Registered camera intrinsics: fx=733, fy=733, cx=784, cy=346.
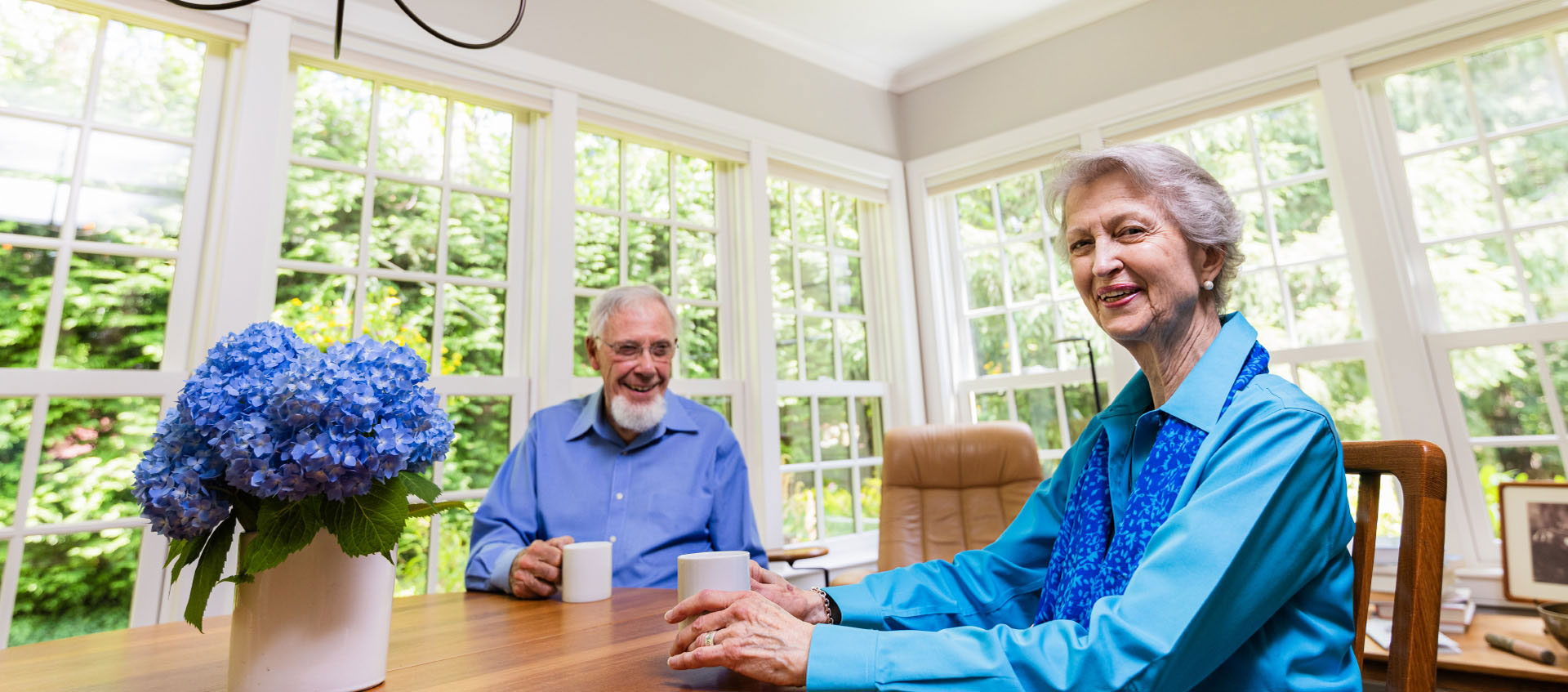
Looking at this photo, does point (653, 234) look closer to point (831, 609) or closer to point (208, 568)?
point (831, 609)

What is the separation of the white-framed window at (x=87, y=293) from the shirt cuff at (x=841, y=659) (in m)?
2.12

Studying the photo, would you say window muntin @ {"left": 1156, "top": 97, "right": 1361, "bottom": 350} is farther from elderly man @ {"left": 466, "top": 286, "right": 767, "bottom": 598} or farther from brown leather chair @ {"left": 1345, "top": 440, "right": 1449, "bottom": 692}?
brown leather chair @ {"left": 1345, "top": 440, "right": 1449, "bottom": 692}

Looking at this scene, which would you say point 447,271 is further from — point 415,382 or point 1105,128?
point 1105,128

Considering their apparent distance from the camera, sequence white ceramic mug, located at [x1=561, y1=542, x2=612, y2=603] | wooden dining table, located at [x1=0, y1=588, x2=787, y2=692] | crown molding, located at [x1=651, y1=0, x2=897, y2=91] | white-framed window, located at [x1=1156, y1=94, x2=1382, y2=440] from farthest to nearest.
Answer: crown molding, located at [x1=651, y1=0, x2=897, y2=91] → white-framed window, located at [x1=1156, y1=94, x2=1382, y2=440] → white ceramic mug, located at [x1=561, y1=542, x2=612, y2=603] → wooden dining table, located at [x1=0, y1=588, x2=787, y2=692]

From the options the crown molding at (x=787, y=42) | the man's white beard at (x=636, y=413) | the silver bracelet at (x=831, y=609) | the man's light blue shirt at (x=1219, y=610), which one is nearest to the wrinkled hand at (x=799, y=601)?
the silver bracelet at (x=831, y=609)

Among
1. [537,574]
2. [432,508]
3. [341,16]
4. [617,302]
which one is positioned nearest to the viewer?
[432,508]

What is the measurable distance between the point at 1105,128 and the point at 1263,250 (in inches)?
34.7

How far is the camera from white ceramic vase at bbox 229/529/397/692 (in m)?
0.75

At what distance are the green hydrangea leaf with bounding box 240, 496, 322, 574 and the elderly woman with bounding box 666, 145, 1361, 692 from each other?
1.29 feet

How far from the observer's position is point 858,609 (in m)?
1.05

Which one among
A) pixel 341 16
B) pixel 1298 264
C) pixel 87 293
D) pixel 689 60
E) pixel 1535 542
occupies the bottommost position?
pixel 1535 542

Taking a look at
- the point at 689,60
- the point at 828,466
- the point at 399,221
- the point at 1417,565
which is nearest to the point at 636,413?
the point at 399,221

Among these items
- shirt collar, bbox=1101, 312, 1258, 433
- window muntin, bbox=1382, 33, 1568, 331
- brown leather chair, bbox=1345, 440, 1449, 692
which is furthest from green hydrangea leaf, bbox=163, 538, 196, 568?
window muntin, bbox=1382, 33, 1568, 331

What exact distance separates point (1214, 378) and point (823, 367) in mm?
2828
